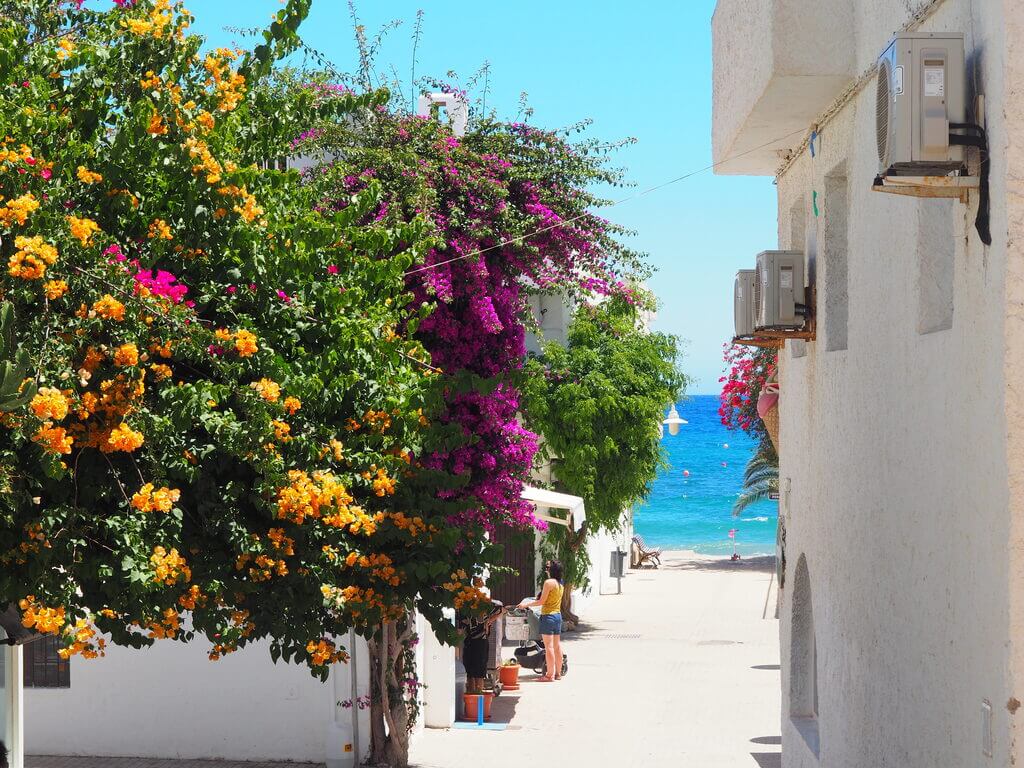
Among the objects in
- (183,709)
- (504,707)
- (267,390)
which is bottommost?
(504,707)

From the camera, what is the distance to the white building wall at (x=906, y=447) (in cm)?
503

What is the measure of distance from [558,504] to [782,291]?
11.5 metres

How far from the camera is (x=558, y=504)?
20844 millimetres

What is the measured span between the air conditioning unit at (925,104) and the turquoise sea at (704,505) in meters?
52.8

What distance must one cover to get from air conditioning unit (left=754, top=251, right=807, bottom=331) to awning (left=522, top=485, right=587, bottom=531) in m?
10.8

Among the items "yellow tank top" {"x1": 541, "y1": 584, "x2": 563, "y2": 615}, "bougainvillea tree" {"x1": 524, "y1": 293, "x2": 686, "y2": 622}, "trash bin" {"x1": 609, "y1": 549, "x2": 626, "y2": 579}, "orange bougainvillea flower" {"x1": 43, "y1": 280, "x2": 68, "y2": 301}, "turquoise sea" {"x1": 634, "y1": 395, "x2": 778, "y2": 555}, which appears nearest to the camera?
"orange bougainvillea flower" {"x1": 43, "y1": 280, "x2": 68, "y2": 301}

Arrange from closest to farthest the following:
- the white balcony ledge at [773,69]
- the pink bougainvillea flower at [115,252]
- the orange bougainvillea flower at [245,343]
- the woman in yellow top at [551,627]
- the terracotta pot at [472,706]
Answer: the pink bougainvillea flower at [115,252], the orange bougainvillea flower at [245,343], the white balcony ledge at [773,69], the terracotta pot at [472,706], the woman in yellow top at [551,627]

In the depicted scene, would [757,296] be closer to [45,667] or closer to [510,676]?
Answer: [45,667]

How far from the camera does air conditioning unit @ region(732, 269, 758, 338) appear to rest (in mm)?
10258

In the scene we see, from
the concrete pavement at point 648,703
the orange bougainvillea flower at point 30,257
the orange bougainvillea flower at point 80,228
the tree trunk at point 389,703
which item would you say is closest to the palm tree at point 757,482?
the concrete pavement at point 648,703

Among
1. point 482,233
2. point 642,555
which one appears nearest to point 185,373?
point 482,233

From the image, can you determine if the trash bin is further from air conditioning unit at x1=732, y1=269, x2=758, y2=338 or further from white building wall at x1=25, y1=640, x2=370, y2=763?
air conditioning unit at x1=732, y1=269, x2=758, y2=338

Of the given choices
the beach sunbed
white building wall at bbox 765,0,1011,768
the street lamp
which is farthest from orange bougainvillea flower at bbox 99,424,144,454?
A: the beach sunbed

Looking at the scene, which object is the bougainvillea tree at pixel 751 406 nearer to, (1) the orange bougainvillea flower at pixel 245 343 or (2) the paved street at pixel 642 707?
(2) the paved street at pixel 642 707
